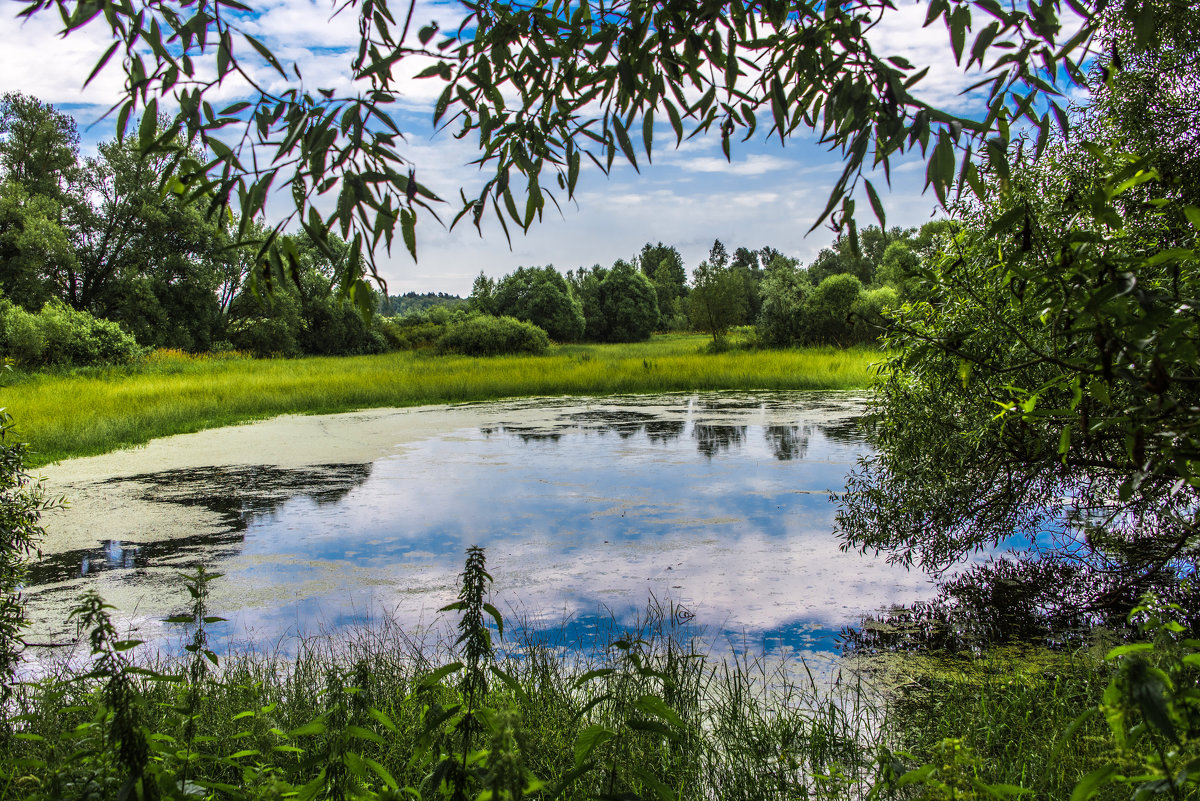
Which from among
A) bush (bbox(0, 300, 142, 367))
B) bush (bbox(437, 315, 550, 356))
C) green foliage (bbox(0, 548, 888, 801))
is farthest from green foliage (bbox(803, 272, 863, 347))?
green foliage (bbox(0, 548, 888, 801))

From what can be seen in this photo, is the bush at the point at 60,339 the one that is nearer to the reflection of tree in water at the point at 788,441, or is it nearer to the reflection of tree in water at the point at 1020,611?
the reflection of tree in water at the point at 788,441

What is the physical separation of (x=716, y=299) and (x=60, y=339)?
20879mm

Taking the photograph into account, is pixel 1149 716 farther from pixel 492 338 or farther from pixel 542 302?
pixel 542 302

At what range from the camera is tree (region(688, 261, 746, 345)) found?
29.0m

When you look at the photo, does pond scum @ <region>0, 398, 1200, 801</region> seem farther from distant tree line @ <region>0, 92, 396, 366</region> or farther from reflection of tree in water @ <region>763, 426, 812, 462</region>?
distant tree line @ <region>0, 92, 396, 366</region>

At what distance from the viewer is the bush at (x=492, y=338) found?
85.8 ft

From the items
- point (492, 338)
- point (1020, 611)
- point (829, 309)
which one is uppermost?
point (829, 309)

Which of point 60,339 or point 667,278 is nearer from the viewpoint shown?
point 60,339

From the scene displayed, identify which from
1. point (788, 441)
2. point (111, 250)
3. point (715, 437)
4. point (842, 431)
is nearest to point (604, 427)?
point (715, 437)

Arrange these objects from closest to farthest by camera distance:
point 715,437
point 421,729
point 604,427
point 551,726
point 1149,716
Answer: point 1149,716 → point 421,729 → point 551,726 → point 715,437 → point 604,427

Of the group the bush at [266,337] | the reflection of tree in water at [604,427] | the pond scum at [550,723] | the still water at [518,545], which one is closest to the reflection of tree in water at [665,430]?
the reflection of tree in water at [604,427]

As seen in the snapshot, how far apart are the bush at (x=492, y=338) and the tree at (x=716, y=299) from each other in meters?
6.69

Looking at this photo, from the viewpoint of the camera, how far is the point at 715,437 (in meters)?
10.2

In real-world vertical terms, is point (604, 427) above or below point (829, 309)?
below
